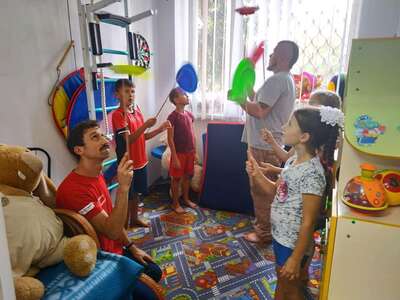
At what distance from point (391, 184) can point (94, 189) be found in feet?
3.60

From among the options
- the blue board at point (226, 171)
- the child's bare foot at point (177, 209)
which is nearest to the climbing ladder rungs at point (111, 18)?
the blue board at point (226, 171)

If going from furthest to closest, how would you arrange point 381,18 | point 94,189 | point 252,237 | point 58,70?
point 252,237, point 381,18, point 58,70, point 94,189

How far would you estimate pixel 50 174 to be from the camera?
1618 millimetres

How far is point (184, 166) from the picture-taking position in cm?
244

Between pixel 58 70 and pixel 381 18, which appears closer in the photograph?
pixel 58 70

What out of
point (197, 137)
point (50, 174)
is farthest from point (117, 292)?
point (197, 137)

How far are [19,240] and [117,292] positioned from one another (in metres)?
0.38

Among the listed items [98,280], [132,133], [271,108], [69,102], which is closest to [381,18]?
[271,108]

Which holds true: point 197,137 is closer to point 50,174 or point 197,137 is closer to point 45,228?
point 50,174

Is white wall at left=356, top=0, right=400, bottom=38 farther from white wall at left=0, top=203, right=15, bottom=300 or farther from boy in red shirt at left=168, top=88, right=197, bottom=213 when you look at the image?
white wall at left=0, top=203, right=15, bottom=300

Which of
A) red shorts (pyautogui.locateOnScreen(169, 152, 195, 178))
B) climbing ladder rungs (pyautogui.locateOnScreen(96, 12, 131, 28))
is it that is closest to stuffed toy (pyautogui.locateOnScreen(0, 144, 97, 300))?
climbing ladder rungs (pyautogui.locateOnScreen(96, 12, 131, 28))

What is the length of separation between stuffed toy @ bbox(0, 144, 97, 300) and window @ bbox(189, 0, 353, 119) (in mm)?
1847

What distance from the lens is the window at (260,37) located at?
2.36 meters

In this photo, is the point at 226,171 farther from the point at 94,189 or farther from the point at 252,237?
the point at 94,189
